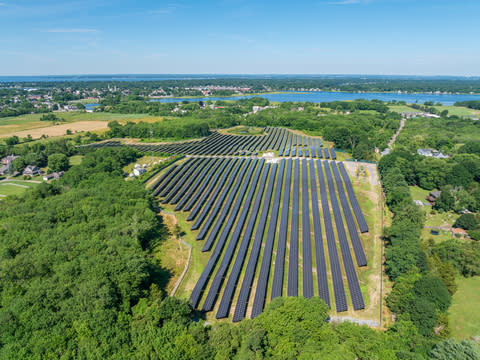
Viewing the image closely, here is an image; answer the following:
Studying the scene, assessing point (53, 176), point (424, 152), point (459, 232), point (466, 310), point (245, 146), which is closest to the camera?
point (466, 310)

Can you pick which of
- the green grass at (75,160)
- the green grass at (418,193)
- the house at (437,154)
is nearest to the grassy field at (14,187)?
the green grass at (75,160)

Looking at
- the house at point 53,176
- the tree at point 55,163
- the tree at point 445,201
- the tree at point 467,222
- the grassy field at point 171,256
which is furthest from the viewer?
the tree at point 55,163

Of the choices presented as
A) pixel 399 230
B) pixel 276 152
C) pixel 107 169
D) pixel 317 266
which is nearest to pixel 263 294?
pixel 317 266

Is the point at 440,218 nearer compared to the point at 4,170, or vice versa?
the point at 440,218

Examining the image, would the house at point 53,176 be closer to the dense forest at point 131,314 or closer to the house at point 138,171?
the house at point 138,171

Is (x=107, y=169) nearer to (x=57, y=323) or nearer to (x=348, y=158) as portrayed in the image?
(x=57, y=323)

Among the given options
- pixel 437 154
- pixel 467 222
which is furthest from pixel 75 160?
pixel 437 154

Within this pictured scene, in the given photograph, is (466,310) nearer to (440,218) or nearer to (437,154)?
(440,218)
